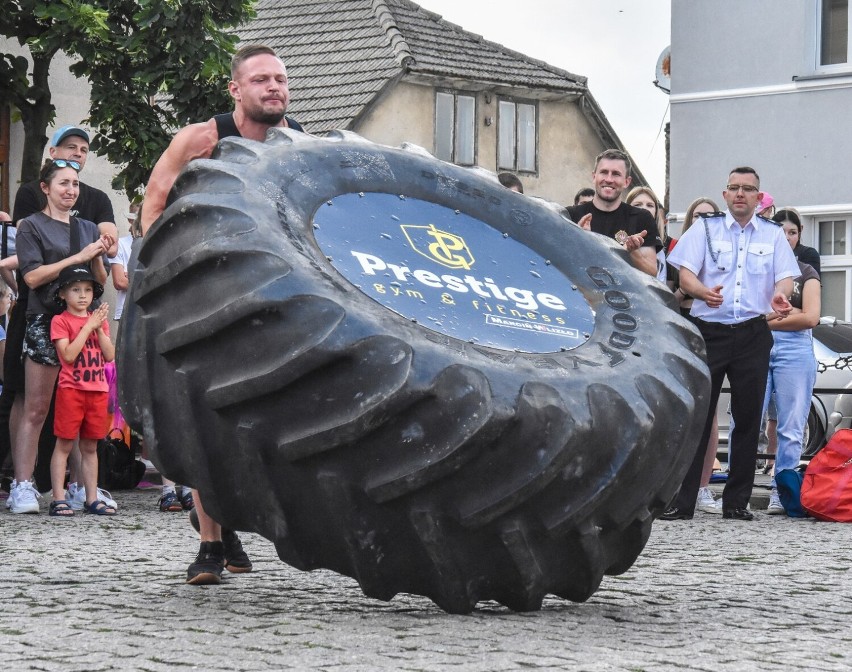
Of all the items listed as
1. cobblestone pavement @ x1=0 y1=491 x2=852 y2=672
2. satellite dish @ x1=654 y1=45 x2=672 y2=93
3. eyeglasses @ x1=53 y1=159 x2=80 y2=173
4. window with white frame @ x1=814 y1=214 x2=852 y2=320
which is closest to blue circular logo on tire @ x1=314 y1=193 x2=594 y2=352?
cobblestone pavement @ x1=0 y1=491 x2=852 y2=672

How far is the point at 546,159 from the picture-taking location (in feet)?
127

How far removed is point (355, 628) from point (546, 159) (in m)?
34.4

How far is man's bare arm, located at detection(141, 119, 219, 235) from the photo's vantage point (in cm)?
630

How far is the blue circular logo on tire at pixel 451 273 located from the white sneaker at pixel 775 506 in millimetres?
4693

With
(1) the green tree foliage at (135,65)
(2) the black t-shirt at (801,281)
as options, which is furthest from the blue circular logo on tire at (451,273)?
(1) the green tree foliage at (135,65)

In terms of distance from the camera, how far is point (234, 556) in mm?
6480

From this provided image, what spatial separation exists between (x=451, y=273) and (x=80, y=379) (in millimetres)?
4693

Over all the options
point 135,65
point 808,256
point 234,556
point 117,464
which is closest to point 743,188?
point 808,256

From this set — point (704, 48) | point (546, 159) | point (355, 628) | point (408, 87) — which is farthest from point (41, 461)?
point (546, 159)

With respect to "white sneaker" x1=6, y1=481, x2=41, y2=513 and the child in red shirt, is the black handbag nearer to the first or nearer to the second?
the child in red shirt

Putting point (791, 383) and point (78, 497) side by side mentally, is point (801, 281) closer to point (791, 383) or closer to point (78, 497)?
point (791, 383)

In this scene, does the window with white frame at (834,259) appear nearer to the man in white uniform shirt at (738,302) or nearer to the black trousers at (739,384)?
the man in white uniform shirt at (738,302)

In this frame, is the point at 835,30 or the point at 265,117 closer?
the point at 265,117

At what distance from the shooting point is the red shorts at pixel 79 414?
32.0ft
